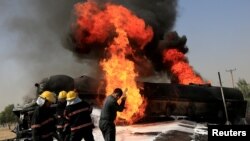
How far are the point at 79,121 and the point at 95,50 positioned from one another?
15676 millimetres

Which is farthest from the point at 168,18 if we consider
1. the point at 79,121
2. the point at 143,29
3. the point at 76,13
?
the point at 79,121

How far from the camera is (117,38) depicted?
23.0 m

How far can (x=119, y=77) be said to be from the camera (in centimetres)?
1936

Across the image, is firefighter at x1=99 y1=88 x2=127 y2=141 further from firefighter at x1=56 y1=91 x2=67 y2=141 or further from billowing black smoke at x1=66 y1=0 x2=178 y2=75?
billowing black smoke at x1=66 y1=0 x2=178 y2=75

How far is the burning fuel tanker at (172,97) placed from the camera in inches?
737

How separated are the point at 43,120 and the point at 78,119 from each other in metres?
1.27

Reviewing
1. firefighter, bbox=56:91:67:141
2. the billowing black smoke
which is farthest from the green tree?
firefighter, bbox=56:91:67:141

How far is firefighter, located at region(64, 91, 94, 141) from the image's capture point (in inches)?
400

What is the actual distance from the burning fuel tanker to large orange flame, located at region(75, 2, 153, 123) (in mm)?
462

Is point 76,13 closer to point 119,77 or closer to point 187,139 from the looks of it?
point 119,77

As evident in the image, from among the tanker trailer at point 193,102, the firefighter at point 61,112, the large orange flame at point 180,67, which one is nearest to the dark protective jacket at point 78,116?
the firefighter at point 61,112

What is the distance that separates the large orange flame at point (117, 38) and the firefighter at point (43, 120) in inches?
367

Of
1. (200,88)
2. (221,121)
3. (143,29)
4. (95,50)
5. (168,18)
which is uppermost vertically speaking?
(168,18)

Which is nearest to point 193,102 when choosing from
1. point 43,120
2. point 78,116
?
point 78,116
